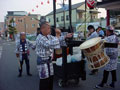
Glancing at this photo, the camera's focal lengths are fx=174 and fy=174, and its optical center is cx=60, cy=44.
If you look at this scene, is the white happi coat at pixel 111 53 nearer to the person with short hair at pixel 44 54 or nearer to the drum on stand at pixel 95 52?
the drum on stand at pixel 95 52

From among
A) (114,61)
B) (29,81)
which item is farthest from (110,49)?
(29,81)

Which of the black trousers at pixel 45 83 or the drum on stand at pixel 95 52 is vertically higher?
the drum on stand at pixel 95 52

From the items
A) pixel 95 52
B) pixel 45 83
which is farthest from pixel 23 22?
pixel 45 83

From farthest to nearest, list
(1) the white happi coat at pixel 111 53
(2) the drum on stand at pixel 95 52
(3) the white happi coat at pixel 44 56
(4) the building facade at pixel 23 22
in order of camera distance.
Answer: (4) the building facade at pixel 23 22
(1) the white happi coat at pixel 111 53
(2) the drum on stand at pixel 95 52
(3) the white happi coat at pixel 44 56

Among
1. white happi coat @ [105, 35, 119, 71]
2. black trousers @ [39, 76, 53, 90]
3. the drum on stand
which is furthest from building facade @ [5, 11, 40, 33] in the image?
black trousers @ [39, 76, 53, 90]

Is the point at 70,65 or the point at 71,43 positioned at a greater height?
the point at 71,43

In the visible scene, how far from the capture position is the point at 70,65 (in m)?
4.85

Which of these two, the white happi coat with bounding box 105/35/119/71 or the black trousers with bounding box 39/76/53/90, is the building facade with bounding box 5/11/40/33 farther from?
the black trousers with bounding box 39/76/53/90

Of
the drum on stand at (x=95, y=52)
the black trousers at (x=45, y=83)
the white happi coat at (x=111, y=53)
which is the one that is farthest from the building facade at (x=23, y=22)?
the black trousers at (x=45, y=83)

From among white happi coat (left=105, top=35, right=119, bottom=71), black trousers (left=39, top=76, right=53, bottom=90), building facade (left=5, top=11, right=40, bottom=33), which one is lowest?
black trousers (left=39, top=76, right=53, bottom=90)

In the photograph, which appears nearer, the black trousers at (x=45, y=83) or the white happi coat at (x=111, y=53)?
the black trousers at (x=45, y=83)

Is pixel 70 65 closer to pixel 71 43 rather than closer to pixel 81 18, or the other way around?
pixel 71 43

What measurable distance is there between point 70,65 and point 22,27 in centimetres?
6378

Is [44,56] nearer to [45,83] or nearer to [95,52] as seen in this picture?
[45,83]
